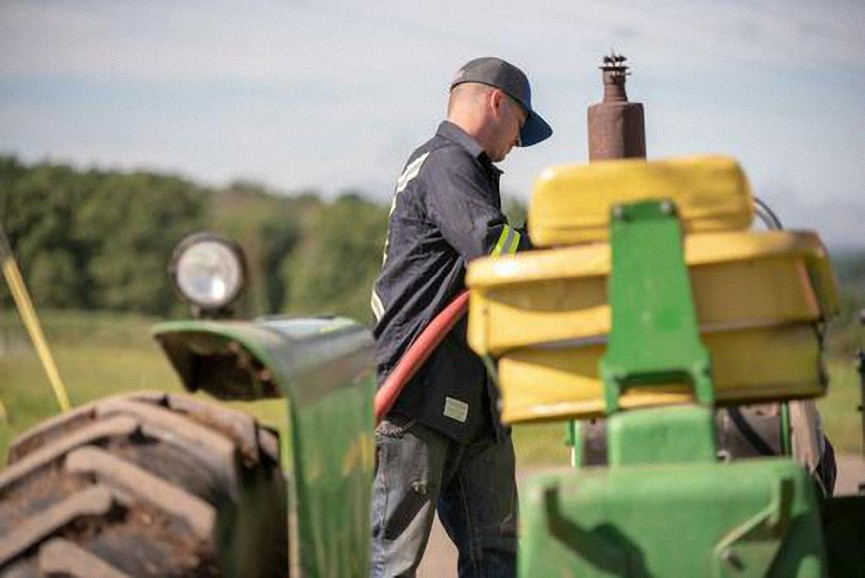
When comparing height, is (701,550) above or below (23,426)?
above

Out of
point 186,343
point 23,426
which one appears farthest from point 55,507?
point 23,426

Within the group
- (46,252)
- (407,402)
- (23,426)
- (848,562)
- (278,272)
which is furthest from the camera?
(278,272)

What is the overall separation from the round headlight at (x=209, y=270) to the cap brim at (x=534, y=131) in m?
2.94

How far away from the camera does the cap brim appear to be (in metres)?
6.44

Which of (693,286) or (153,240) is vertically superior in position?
(693,286)

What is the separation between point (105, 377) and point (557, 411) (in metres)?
12.5

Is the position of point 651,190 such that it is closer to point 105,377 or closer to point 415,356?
point 415,356

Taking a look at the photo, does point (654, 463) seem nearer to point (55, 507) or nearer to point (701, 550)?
point (701, 550)

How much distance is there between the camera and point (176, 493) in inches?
131

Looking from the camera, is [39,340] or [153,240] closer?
[39,340]

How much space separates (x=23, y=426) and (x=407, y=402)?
25.5 ft

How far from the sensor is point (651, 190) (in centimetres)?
386

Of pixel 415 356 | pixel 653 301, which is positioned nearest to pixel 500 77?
pixel 415 356

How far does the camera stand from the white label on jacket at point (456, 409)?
607 centimetres
